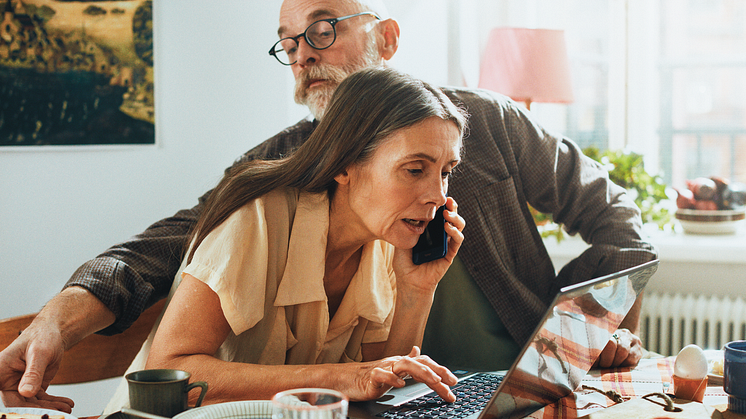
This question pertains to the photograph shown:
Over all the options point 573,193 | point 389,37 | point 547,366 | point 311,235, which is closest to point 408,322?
point 311,235

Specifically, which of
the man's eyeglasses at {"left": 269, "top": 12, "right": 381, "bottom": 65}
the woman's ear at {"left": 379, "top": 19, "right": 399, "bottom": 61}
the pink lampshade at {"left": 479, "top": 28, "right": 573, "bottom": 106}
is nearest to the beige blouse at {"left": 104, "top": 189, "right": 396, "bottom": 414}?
the man's eyeglasses at {"left": 269, "top": 12, "right": 381, "bottom": 65}

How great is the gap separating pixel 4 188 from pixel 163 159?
0.53 metres

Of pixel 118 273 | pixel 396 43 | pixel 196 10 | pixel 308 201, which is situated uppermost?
pixel 196 10

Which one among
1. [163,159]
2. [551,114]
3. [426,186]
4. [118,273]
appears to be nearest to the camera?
[426,186]

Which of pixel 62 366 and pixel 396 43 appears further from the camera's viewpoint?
pixel 396 43

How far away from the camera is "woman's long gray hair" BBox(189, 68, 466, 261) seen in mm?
1195

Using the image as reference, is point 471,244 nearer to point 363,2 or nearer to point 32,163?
point 363,2

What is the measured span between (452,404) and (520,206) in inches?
37.4

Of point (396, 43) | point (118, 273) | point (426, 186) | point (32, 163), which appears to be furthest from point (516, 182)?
point (32, 163)

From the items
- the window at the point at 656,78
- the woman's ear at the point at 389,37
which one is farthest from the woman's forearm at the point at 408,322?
the window at the point at 656,78

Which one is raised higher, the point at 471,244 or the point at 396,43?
the point at 396,43

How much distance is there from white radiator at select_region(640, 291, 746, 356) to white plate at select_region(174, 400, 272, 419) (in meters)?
2.19

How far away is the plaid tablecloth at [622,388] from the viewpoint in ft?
3.10

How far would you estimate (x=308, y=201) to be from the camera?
50.5 inches
